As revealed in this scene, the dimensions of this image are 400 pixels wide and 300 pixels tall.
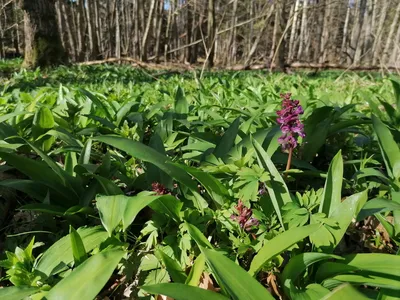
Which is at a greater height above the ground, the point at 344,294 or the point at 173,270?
the point at 344,294

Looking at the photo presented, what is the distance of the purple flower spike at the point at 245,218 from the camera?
102 cm

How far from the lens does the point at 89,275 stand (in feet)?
3.02

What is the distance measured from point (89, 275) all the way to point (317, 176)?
1055 mm

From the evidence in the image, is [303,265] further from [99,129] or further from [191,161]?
[99,129]

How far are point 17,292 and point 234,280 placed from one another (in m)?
0.56

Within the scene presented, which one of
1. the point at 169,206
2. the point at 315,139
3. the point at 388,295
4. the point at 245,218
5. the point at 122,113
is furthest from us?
the point at 122,113

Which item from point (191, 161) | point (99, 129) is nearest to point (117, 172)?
point (191, 161)

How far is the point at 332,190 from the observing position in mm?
1157

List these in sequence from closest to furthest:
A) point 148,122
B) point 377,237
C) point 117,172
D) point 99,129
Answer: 1. point 377,237
2. point 117,172
3. point 99,129
4. point 148,122

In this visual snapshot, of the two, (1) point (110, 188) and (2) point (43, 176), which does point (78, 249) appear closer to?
(1) point (110, 188)

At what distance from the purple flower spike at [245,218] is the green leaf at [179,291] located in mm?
259

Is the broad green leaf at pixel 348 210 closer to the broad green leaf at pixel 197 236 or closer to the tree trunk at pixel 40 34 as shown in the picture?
the broad green leaf at pixel 197 236

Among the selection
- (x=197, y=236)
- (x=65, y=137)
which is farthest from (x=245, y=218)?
(x=65, y=137)

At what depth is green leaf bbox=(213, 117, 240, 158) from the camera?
1579 millimetres
